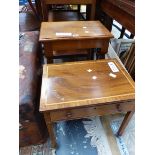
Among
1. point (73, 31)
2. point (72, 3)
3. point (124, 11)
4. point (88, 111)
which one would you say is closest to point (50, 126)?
point (88, 111)

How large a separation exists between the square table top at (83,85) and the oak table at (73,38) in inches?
9.1

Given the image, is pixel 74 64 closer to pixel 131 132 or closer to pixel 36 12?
pixel 131 132

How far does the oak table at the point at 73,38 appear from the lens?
3.92 ft

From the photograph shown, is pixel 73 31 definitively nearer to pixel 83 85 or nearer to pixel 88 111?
pixel 83 85

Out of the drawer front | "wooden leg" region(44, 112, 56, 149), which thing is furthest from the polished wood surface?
"wooden leg" region(44, 112, 56, 149)

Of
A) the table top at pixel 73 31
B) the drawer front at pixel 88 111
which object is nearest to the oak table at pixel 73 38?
the table top at pixel 73 31

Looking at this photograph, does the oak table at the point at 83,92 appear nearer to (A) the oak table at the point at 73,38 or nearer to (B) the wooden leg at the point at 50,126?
(B) the wooden leg at the point at 50,126

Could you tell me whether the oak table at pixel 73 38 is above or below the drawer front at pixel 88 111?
above

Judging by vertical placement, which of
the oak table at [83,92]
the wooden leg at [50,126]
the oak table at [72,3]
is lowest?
the wooden leg at [50,126]

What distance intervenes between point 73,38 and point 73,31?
13 cm
